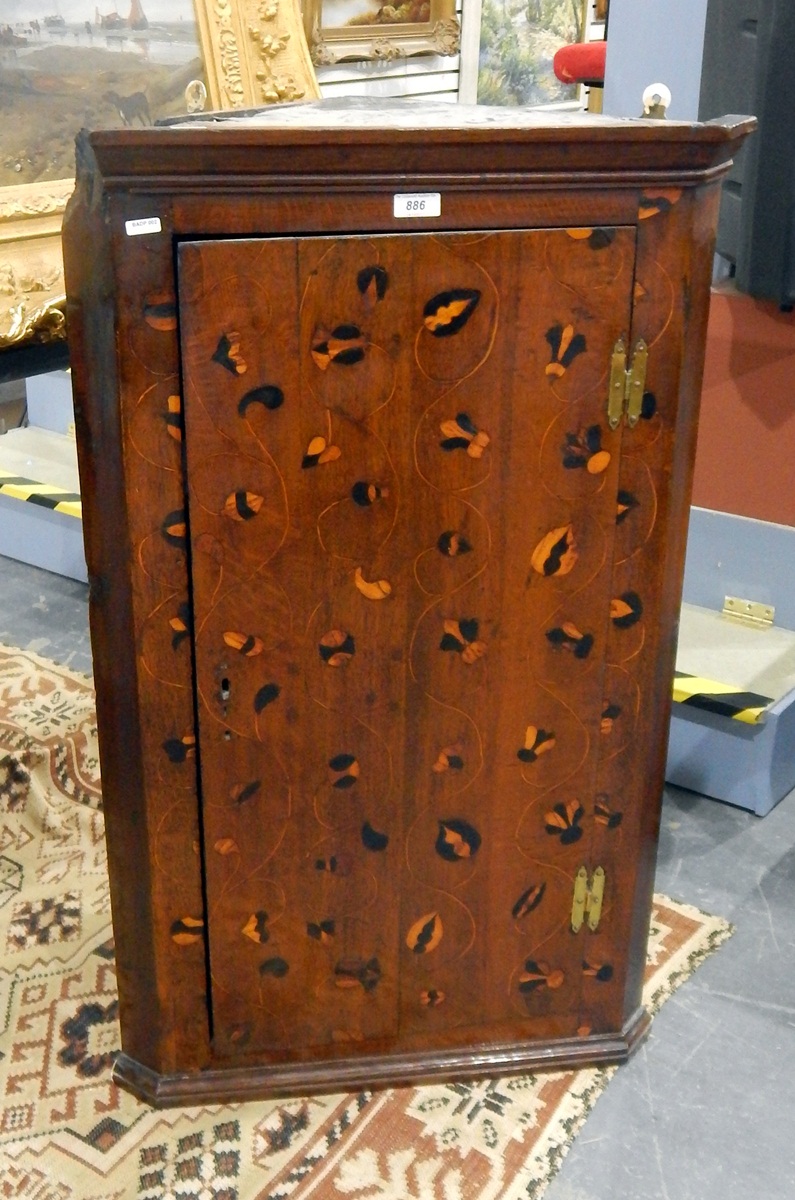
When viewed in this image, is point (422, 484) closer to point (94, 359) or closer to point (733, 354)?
point (94, 359)

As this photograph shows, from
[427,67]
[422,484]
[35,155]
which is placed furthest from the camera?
[427,67]

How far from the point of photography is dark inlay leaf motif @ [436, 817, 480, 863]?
5.57 feet

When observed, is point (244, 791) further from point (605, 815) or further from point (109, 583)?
point (605, 815)

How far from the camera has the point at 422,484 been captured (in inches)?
59.7

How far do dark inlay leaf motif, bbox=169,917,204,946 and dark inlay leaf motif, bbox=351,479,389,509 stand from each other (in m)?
0.63

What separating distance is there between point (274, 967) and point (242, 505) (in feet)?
2.24

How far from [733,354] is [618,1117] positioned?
1566 millimetres

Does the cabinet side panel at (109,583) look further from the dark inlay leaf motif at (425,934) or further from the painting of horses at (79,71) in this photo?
the painting of horses at (79,71)

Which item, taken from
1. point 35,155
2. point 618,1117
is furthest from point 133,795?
point 35,155

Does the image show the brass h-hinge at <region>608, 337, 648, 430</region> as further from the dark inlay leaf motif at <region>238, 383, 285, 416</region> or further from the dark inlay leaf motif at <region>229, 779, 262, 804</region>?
the dark inlay leaf motif at <region>229, 779, 262, 804</region>

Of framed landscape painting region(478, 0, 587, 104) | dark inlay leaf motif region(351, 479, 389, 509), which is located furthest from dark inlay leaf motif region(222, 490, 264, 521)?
framed landscape painting region(478, 0, 587, 104)

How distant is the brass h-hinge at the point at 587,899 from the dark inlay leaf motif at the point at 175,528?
74cm

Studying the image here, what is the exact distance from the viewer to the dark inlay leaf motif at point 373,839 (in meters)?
1.68

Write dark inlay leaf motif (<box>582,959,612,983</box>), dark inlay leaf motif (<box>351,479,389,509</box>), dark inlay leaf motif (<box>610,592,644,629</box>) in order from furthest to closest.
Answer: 1. dark inlay leaf motif (<box>582,959,612,983</box>)
2. dark inlay leaf motif (<box>610,592,644,629</box>)
3. dark inlay leaf motif (<box>351,479,389,509</box>)
